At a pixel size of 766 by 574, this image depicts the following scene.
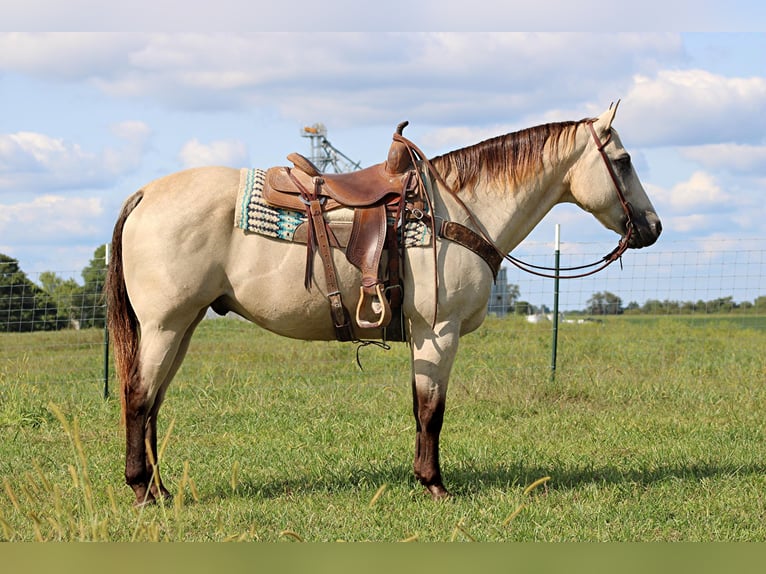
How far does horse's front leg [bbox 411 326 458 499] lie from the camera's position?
478cm

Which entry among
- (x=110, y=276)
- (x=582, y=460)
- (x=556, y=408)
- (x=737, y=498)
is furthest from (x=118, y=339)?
(x=556, y=408)

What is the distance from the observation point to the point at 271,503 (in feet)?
15.4

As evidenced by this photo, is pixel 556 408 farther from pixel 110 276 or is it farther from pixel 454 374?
pixel 110 276

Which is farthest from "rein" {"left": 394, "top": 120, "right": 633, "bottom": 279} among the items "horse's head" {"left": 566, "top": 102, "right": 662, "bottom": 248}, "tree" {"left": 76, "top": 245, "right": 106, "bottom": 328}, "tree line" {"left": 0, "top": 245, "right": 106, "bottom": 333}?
"tree line" {"left": 0, "top": 245, "right": 106, "bottom": 333}

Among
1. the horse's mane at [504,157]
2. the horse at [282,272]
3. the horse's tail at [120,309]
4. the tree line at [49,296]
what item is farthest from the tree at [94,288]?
the horse's mane at [504,157]

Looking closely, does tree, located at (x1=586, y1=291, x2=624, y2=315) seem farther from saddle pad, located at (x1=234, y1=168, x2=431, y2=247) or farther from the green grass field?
saddle pad, located at (x1=234, y1=168, x2=431, y2=247)

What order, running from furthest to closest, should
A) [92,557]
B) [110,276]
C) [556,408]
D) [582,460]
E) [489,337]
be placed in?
1. [489,337]
2. [556,408]
3. [582,460]
4. [110,276]
5. [92,557]

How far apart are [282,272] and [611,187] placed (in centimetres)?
221

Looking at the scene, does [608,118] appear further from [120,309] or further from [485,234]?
[120,309]

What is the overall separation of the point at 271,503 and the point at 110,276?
5.59 feet

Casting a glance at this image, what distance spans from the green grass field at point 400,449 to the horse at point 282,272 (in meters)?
0.50

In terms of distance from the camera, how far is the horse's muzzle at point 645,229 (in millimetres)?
5273

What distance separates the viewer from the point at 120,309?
4.93 meters

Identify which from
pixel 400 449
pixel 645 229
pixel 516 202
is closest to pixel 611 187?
pixel 645 229
